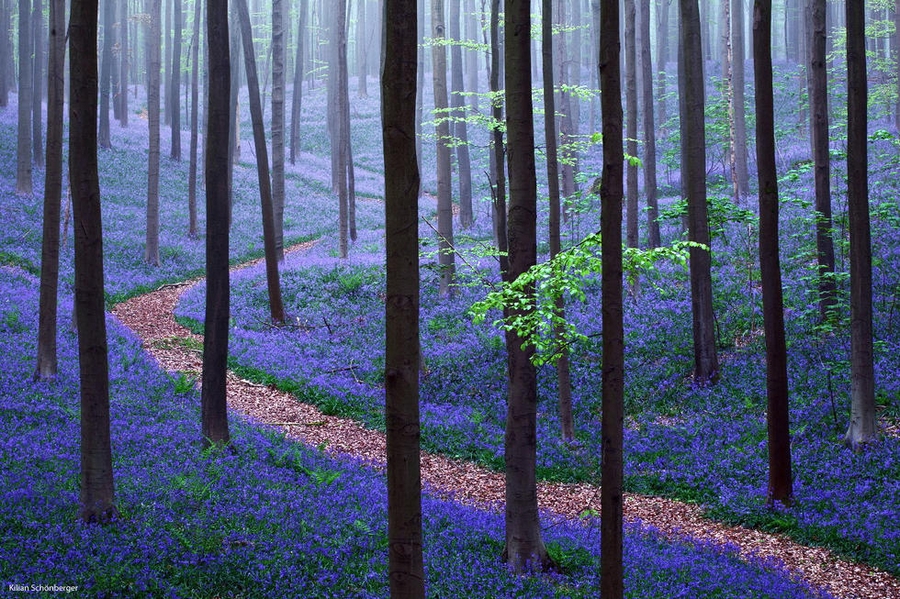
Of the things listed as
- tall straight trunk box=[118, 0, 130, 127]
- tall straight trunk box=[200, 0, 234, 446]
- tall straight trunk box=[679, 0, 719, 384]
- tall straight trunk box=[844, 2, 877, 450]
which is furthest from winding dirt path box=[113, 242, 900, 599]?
tall straight trunk box=[118, 0, 130, 127]

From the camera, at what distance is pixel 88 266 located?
264 inches

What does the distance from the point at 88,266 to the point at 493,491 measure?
6.71m

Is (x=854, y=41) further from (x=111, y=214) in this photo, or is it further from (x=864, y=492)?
(x=111, y=214)

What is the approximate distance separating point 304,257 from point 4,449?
19628mm

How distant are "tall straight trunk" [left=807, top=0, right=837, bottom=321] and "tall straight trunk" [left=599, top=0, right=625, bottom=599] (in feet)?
27.4

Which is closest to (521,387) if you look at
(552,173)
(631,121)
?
(552,173)

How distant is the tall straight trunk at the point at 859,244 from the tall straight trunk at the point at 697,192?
9.73ft

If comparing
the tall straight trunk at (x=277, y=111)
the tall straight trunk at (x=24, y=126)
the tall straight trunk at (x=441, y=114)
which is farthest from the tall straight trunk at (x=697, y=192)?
the tall straight trunk at (x=24, y=126)

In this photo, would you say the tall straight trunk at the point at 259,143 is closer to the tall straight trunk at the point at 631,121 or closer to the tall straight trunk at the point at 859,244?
the tall straight trunk at the point at 631,121

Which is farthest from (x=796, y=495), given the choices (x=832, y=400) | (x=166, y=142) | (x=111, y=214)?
(x=166, y=142)

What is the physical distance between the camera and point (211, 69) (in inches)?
406

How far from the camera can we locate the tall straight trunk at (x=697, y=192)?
13.4 m

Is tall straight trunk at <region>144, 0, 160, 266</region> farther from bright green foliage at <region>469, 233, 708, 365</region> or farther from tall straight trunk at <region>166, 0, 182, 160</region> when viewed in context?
bright green foliage at <region>469, 233, 708, 365</region>

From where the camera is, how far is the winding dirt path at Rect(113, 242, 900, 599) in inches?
321
